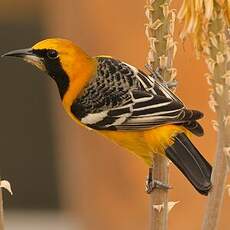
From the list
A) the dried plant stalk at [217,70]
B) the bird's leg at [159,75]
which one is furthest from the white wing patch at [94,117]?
the dried plant stalk at [217,70]

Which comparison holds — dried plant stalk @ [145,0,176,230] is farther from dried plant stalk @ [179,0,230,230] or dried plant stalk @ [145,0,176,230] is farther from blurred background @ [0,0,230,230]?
blurred background @ [0,0,230,230]

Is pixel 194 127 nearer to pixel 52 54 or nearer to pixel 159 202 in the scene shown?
pixel 52 54

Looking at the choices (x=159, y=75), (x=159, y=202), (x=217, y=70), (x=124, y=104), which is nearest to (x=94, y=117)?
(x=124, y=104)

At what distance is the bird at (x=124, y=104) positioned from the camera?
2352 mm

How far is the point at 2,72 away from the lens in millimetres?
8398

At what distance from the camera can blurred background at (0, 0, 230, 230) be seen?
5387 millimetres

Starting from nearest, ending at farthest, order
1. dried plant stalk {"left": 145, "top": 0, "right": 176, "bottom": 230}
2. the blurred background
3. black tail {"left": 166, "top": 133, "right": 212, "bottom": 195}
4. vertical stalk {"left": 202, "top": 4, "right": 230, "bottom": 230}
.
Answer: vertical stalk {"left": 202, "top": 4, "right": 230, "bottom": 230}, dried plant stalk {"left": 145, "top": 0, "right": 176, "bottom": 230}, black tail {"left": 166, "top": 133, "right": 212, "bottom": 195}, the blurred background

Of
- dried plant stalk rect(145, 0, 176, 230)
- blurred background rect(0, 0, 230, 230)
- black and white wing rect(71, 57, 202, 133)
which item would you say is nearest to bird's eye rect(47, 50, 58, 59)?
black and white wing rect(71, 57, 202, 133)

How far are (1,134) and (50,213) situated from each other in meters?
0.90

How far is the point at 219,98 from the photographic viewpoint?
1.73 meters

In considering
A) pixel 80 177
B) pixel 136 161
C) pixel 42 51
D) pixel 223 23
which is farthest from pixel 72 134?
pixel 223 23

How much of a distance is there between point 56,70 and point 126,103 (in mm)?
236

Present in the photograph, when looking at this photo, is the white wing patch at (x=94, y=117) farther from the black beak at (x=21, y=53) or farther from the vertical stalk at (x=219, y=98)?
the vertical stalk at (x=219, y=98)

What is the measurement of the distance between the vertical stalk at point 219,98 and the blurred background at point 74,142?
1645mm
